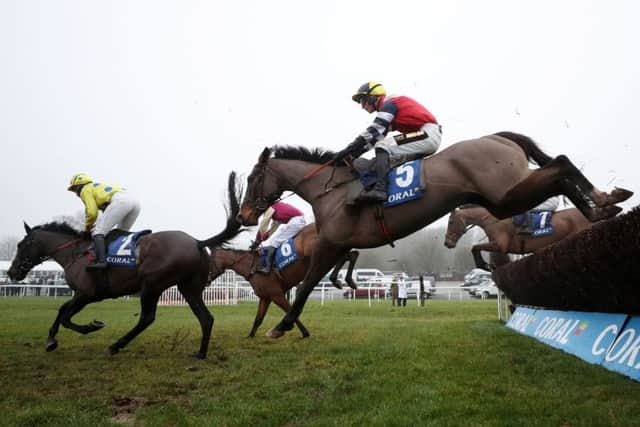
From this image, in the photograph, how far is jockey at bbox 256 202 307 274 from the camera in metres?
9.62

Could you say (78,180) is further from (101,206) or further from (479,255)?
(479,255)

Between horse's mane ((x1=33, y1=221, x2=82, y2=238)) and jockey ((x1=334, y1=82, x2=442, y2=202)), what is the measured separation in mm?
5103

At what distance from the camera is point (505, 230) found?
35.0ft

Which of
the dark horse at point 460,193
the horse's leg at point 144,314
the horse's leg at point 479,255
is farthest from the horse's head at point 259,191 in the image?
the horse's leg at point 479,255

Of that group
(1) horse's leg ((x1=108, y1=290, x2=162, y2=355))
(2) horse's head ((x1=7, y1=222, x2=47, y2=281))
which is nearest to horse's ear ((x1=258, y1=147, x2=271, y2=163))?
(1) horse's leg ((x1=108, y1=290, x2=162, y2=355))

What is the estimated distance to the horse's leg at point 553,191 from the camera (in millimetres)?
4195

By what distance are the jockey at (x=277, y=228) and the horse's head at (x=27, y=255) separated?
12.2ft

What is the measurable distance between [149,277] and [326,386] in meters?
3.57

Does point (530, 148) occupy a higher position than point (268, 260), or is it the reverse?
point (530, 148)

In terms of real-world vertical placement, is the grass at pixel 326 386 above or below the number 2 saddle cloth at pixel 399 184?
below

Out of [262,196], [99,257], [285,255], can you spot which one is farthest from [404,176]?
[285,255]

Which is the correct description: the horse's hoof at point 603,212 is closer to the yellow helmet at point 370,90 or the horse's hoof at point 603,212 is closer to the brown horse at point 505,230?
the yellow helmet at point 370,90

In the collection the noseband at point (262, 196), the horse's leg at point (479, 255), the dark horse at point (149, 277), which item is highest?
the noseband at point (262, 196)

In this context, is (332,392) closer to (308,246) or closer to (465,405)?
(465,405)
